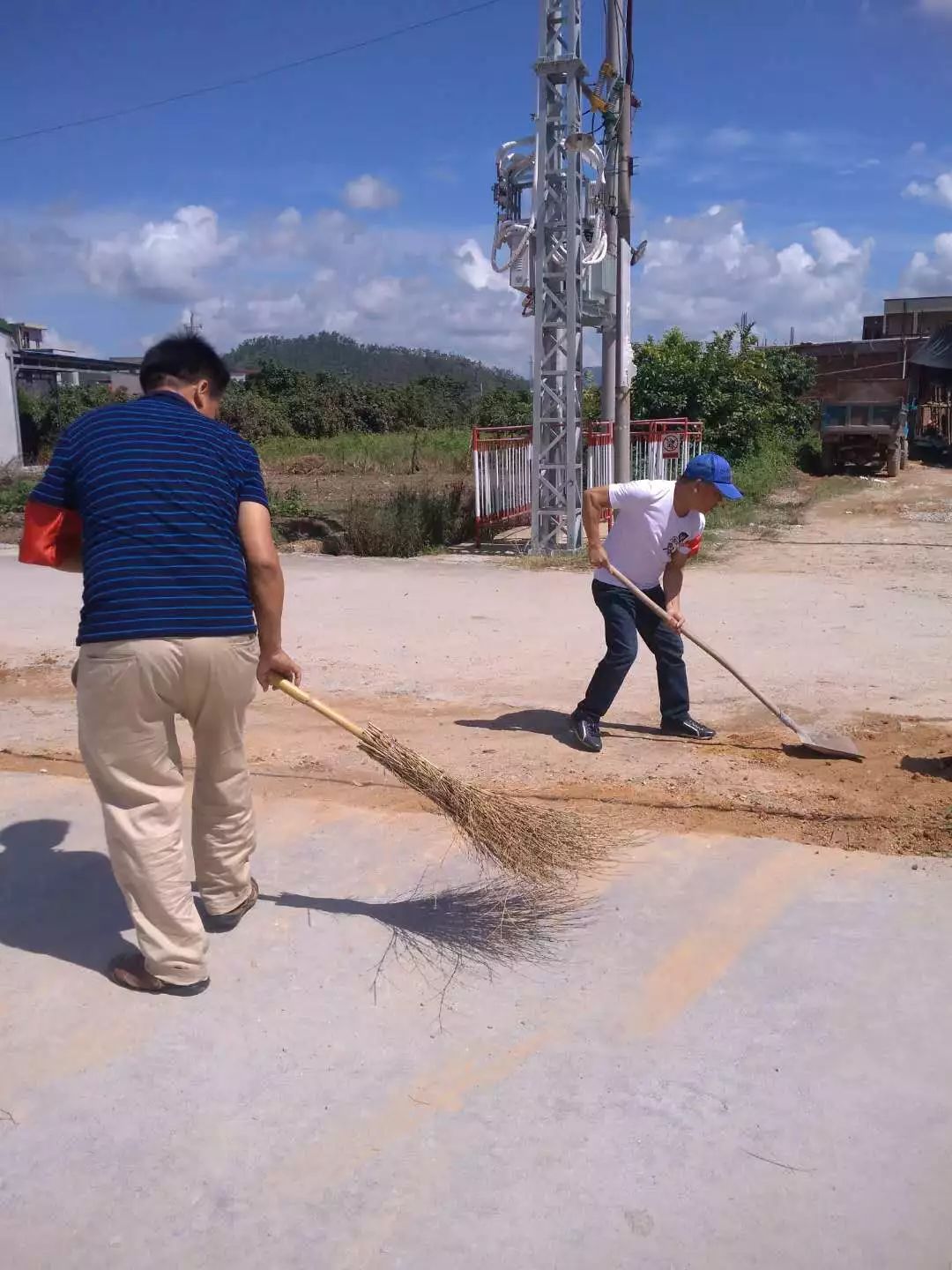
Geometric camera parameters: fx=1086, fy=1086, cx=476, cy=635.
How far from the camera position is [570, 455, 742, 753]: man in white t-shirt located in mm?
5734

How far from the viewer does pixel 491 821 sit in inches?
151

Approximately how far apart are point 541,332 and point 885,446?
1454 centimetres

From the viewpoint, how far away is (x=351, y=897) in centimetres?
404

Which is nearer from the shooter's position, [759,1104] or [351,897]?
[759,1104]

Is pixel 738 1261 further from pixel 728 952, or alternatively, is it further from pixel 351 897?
pixel 351 897

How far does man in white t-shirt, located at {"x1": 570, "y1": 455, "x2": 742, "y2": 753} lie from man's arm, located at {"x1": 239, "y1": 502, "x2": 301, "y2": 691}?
8.17ft

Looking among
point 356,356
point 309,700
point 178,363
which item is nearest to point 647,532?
point 309,700

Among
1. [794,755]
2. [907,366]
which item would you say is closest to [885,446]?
[907,366]

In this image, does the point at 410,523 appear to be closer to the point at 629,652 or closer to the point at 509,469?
the point at 509,469

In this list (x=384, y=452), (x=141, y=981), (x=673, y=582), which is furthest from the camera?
(x=384, y=452)

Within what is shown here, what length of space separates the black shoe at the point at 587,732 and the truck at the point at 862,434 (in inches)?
844

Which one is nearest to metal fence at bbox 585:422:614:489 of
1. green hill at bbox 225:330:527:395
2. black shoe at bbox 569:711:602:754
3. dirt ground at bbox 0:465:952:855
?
dirt ground at bbox 0:465:952:855

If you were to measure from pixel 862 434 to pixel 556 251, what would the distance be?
46.5 feet

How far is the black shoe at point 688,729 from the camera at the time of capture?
19.6ft
